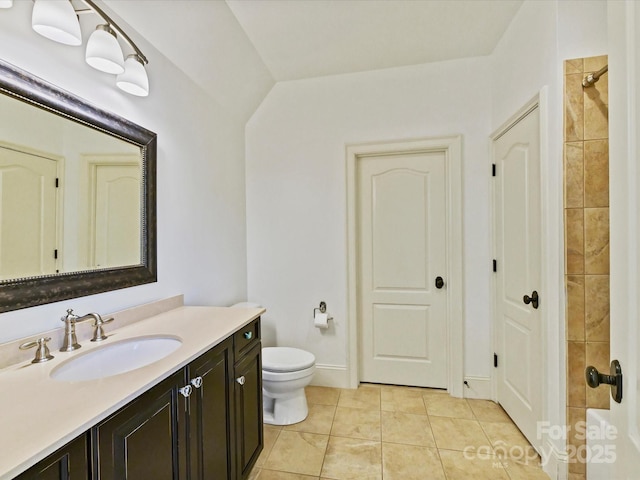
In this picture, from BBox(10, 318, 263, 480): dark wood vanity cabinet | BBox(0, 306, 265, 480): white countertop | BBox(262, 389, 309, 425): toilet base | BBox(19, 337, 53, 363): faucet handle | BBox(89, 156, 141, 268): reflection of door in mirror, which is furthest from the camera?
BBox(262, 389, 309, 425): toilet base

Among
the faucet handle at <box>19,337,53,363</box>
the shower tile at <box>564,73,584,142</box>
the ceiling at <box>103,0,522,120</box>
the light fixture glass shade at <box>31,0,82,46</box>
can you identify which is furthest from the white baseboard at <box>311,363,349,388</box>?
the light fixture glass shade at <box>31,0,82,46</box>

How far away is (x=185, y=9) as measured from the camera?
1.70m

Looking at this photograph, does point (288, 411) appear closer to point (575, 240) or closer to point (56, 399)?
point (56, 399)

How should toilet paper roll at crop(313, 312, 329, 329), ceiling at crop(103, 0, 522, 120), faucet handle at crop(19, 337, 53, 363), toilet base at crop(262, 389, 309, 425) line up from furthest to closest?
toilet paper roll at crop(313, 312, 329, 329) < toilet base at crop(262, 389, 309, 425) < ceiling at crop(103, 0, 522, 120) < faucet handle at crop(19, 337, 53, 363)

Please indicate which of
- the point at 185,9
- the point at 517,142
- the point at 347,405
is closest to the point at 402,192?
the point at 517,142

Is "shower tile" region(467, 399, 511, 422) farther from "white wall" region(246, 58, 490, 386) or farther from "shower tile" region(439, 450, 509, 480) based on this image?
"shower tile" region(439, 450, 509, 480)

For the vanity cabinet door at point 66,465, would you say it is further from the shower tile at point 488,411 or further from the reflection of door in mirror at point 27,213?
the shower tile at point 488,411

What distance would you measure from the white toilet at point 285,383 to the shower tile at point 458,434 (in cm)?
89

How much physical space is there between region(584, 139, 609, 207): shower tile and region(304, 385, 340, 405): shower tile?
6.90 ft

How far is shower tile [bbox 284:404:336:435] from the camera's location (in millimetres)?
2076

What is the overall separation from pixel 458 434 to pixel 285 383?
1164 millimetres

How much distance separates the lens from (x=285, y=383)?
6.68 ft

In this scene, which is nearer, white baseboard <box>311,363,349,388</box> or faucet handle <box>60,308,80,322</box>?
faucet handle <box>60,308,80,322</box>

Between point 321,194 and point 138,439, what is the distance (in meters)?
2.13
